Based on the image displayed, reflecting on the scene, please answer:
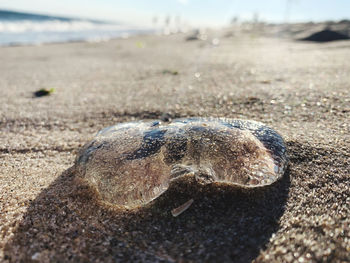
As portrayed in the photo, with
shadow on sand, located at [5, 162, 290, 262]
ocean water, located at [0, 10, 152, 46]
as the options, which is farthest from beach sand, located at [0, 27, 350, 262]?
ocean water, located at [0, 10, 152, 46]

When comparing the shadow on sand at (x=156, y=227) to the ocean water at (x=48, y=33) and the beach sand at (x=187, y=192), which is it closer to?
the beach sand at (x=187, y=192)

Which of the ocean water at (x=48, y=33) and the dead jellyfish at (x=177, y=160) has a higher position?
the dead jellyfish at (x=177, y=160)

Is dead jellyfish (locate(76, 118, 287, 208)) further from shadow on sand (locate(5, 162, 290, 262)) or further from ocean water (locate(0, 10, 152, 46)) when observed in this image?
ocean water (locate(0, 10, 152, 46))

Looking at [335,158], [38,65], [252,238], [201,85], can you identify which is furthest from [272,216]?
[38,65]

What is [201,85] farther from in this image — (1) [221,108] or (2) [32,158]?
(2) [32,158]

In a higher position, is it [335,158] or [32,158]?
[335,158]

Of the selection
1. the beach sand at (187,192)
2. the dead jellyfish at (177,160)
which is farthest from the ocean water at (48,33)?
the dead jellyfish at (177,160)

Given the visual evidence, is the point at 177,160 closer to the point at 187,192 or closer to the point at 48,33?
the point at 187,192
